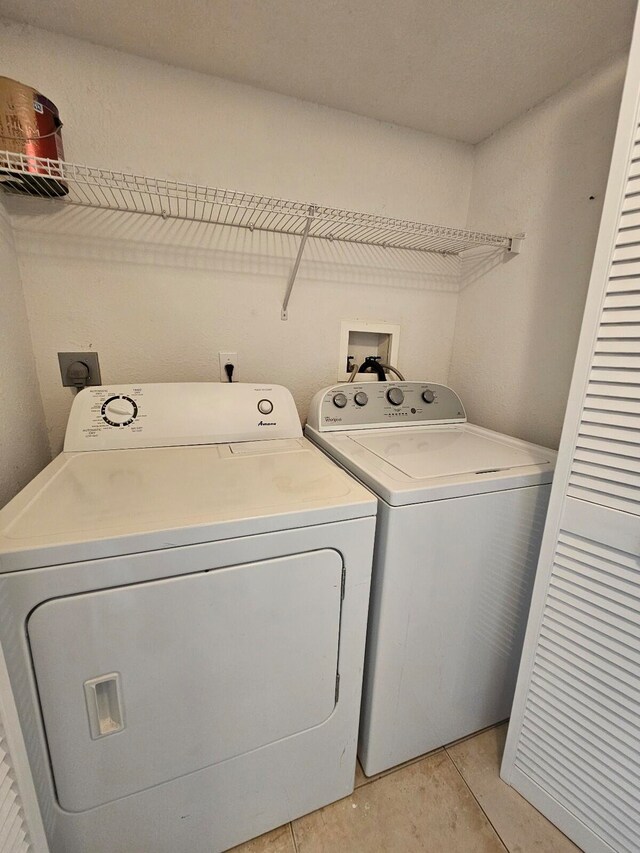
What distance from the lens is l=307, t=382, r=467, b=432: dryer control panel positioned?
1425mm

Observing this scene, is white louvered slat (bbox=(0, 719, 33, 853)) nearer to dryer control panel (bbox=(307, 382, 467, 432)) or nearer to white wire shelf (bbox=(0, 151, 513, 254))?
dryer control panel (bbox=(307, 382, 467, 432))

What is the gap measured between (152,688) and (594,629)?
3.53 feet

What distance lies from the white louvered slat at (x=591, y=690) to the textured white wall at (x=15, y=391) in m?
1.53

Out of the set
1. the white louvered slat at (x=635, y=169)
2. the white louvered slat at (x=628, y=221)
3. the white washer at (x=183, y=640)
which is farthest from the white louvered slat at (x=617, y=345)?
the white washer at (x=183, y=640)

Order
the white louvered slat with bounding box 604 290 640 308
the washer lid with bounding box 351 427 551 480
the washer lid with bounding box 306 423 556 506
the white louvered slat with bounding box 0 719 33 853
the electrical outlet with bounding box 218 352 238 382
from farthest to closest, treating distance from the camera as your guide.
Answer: the electrical outlet with bounding box 218 352 238 382, the washer lid with bounding box 351 427 551 480, the washer lid with bounding box 306 423 556 506, the white louvered slat with bounding box 604 290 640 308, the white louvered slat with bounding box 0 719 33 853

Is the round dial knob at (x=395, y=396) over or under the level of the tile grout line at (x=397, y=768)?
over

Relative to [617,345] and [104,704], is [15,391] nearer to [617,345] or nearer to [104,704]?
[104,704]

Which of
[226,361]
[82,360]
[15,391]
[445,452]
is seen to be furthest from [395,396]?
[15,391]

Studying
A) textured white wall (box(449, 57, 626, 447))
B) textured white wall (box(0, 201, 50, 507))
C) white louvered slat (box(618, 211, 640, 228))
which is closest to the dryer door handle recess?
textured white wall (box(0, 201, 50, 507))

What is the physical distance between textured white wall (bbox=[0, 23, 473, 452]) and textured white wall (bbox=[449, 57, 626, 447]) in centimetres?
22

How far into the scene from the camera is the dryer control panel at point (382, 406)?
1425mm

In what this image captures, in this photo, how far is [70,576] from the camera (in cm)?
68

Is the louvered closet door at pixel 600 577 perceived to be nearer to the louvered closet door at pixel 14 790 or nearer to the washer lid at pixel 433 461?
the washer lid at pixel 433 461

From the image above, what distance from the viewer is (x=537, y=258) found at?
1.43 meters
